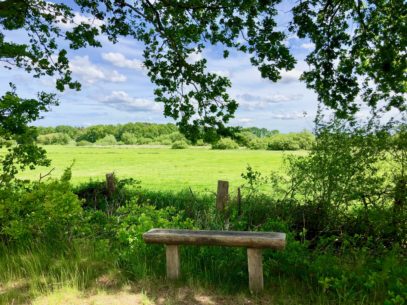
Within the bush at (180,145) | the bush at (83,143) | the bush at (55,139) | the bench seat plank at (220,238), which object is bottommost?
the bench seat plank at (220,238)

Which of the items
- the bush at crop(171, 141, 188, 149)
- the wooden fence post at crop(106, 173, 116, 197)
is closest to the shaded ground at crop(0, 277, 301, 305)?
the wooden fence post at crop(106, 173, 116, 197)

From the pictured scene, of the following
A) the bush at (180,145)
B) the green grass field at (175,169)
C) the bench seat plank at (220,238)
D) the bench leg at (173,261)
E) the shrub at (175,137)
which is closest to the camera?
the bench seat plank at (220,238)

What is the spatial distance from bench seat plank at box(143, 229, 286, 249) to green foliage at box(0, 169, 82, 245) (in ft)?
6.37

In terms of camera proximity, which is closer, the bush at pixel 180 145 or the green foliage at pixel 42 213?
the green foliage at pixel 42 213

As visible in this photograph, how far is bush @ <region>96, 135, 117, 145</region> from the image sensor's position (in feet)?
248

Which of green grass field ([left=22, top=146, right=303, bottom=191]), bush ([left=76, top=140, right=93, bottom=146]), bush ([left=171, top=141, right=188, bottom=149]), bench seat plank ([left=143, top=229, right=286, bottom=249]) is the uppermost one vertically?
bush ([left=76, top=140, right=93, bottom=146])

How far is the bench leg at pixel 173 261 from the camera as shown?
4.72 metres

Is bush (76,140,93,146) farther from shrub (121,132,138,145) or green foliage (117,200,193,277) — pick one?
green foliage (117,200,193,277)

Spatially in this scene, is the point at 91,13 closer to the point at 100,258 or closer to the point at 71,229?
the point at 71,229

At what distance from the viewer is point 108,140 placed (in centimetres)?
7612

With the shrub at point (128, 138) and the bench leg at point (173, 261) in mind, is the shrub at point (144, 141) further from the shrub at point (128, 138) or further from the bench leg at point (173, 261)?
the bench leg at point (173, 261)

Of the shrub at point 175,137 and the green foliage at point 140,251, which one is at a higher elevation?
the shrub at point 175,137

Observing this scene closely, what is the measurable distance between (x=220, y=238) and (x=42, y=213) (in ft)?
10.4

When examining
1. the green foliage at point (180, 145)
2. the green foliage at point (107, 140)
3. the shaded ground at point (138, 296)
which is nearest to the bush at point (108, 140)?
the green foliage at point (107, 140)
